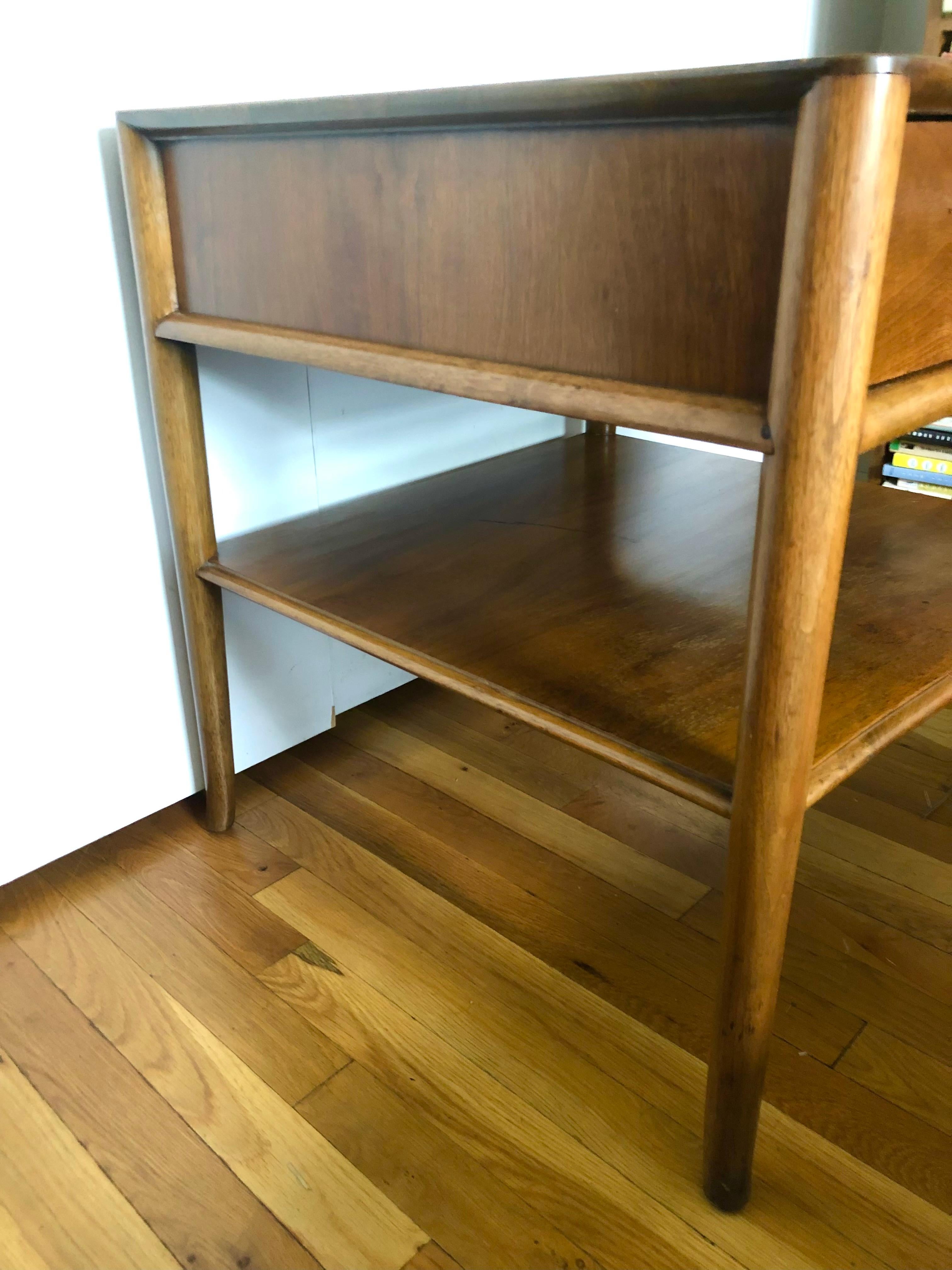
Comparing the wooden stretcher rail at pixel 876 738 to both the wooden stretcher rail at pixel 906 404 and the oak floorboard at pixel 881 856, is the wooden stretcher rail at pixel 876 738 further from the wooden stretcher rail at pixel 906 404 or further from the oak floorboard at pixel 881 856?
the oak floorboard at pixel 881 856

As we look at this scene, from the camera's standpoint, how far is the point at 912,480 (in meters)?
1.80

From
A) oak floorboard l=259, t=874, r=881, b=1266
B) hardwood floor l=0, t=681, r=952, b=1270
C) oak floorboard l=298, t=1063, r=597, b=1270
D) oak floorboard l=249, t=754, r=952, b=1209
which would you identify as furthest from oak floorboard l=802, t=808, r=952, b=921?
oak floorboard l=298, t=1063, r=597, b=1270

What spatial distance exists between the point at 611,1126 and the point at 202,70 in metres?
0.94

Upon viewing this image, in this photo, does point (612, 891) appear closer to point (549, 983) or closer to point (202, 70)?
point (549, 983)

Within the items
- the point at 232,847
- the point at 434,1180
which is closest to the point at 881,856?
the point at 434,1180

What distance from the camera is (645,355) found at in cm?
55

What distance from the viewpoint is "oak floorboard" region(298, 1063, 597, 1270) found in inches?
26.3

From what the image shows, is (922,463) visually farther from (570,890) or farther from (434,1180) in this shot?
(434,1180)

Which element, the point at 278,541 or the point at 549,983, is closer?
the point at 549,983

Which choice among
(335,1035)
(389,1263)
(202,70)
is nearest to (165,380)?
(202,70)

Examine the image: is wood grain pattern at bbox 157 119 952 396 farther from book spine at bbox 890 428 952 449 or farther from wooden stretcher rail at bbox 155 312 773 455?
book spine at bbox 890 428 952 449

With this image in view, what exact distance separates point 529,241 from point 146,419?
0.51 meters

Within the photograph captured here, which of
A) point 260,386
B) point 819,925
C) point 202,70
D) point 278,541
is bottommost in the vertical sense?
point 819,925

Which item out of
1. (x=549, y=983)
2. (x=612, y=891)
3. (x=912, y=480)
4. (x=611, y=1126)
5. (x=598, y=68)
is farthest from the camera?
(x=912, y=480)
